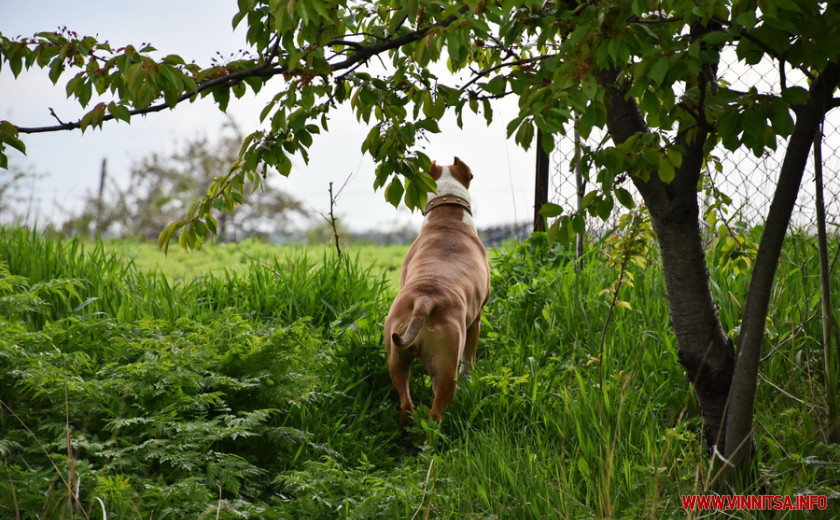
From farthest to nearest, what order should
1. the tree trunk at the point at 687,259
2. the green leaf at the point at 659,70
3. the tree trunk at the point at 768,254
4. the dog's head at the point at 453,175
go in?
1. the dog's head at the point at 453,175
2. the tree trunk at the point at 687,259
3. the tree trunk at the point at 768,254
4. the green leaf at the point at 659,70

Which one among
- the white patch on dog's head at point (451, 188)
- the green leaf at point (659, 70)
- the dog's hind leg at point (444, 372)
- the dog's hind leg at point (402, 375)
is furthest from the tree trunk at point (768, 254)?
the white patch on dog's head at point (451, 188)

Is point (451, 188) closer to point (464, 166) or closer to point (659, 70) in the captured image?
point (464, 166)

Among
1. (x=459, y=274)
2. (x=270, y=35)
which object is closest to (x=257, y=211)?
(x=459, y=274)

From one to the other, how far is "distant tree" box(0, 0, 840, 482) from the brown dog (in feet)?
3.79

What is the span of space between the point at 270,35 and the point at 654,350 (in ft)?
9.53

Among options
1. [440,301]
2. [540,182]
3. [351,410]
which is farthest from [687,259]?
[540,182]

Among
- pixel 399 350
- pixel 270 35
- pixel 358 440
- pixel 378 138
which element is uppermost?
pixel 270 35

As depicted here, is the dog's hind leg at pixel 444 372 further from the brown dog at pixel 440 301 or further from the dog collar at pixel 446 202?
the dog collar at pixel 446 202

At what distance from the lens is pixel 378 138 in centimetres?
273

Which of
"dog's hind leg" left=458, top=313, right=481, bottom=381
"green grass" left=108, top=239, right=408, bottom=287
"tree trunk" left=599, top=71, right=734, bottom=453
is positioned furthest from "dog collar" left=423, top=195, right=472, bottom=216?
"green grass" left=108, top=239, right=408, bottom=287

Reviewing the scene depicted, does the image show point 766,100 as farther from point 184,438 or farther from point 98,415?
point 98,415

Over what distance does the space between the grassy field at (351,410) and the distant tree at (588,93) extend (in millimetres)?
557

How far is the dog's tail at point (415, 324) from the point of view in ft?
12.2
